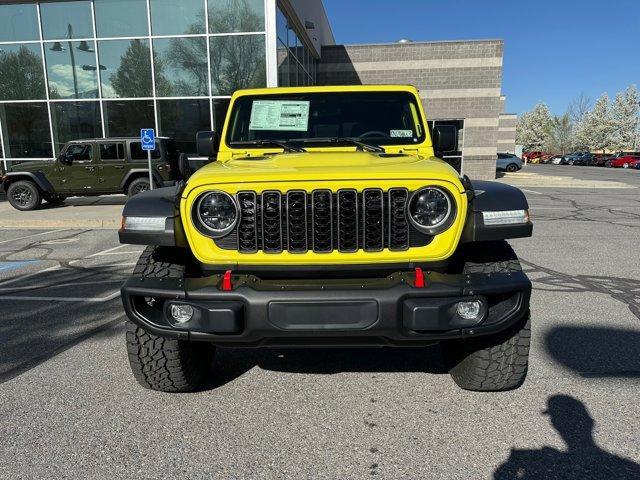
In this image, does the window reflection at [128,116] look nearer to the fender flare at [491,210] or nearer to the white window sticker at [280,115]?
the white window sticker at [280,115]

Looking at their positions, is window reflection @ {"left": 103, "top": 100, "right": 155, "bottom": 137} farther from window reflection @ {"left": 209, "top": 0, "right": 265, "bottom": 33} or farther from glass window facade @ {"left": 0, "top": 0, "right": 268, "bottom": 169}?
window reflection @ {"left": 209, "top": 0, "right": 265, "bottom": 33}

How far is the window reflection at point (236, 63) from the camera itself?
13797 millimetres

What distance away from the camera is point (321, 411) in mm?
2664

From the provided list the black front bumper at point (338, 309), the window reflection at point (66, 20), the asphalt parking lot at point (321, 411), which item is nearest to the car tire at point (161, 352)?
the asphalt parking lot at point (321, 411)

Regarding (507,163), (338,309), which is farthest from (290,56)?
(507,163)

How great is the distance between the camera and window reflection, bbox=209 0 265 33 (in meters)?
13.7

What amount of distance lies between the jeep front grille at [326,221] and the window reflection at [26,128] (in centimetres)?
1568

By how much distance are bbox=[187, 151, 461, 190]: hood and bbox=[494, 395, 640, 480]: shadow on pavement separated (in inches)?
54.9

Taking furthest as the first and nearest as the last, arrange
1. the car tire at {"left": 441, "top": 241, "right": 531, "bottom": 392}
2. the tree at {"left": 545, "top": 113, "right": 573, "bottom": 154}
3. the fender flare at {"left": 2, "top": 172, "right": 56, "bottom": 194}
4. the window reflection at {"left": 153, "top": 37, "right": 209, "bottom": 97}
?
the tree at {"left": 545, "top": 113, "right": 573, "bottom": 154} < the window reflection at {"left": 153, "top": 37, "right": 209, "bottom": 97} < the fender flare at {"left": 2, "top": 172, "right": 56, "bottom": 194} < the car tire at {"left": 441, "top": 241, "right": 531, "bottom": 392}

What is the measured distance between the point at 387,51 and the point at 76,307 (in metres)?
20.5

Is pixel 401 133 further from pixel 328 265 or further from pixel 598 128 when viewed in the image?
pixel 598 128

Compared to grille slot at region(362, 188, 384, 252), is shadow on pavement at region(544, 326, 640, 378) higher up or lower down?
lower down

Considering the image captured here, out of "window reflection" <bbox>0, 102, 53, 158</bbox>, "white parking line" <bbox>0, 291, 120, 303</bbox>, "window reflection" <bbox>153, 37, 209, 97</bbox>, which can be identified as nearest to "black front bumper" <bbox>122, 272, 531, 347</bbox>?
"white parking line" <bbox>0, 291, 120, 303</bbox>

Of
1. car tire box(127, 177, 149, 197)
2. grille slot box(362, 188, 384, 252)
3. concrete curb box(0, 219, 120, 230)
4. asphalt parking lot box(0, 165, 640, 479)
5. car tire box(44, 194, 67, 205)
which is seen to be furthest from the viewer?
car tire box(44, 194, 67, 205)
